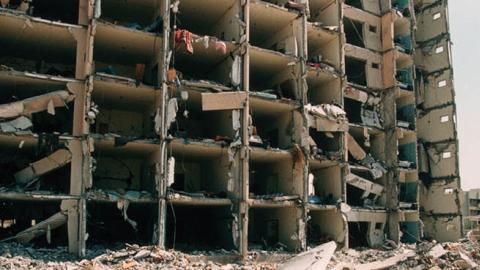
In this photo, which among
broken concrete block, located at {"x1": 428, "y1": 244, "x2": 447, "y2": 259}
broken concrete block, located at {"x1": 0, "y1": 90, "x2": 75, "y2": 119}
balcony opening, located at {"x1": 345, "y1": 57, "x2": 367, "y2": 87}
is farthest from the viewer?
balcony opening, located at {"x1": 345, "y1": 57, "x2": 367, "y2": 87}

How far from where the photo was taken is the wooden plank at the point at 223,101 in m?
25.6

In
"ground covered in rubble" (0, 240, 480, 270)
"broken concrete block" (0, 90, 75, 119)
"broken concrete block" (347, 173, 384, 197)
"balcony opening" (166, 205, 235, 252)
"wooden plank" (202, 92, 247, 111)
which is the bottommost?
"ground covered in rubble" (0, 240, 480, 270)

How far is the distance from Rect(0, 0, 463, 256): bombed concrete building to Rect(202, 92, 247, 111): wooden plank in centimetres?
7

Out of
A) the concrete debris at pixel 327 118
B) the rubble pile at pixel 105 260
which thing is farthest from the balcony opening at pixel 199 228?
the concrete debris at pixel 327 118

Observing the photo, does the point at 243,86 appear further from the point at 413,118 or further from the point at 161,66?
the point at 413,118

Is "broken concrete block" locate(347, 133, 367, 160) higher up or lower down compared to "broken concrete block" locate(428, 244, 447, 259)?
higher up

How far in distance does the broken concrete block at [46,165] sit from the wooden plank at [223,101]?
706cm

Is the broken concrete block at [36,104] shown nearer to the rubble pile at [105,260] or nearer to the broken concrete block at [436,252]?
the rubble pile at [105,260]

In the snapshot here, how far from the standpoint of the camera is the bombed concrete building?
75.4 ft

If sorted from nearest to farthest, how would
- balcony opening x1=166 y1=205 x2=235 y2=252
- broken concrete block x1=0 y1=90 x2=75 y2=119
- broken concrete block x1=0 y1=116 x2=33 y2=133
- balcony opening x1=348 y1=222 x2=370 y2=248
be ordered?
broken concrete block x1=0 y1=116 x2=33 y2=133 → broken concrete block x1=0 y1=90 x2=75 y2=119 → balcony opening x1=166 y1=205 x2=235 y2=252 → balcony opening x1=348 y1=222 x2=370 y2=248

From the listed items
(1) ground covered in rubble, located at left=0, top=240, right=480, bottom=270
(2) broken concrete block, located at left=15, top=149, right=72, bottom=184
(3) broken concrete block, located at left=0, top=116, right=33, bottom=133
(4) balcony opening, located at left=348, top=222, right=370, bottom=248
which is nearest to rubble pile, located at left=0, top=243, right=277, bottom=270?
(1) ground covered in rubble, located at left=0, top=240, right=480, bottom=270

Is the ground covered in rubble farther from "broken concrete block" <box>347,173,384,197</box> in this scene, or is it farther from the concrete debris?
the concrete debris

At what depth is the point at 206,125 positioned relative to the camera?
2997cm

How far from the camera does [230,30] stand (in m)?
28.0
